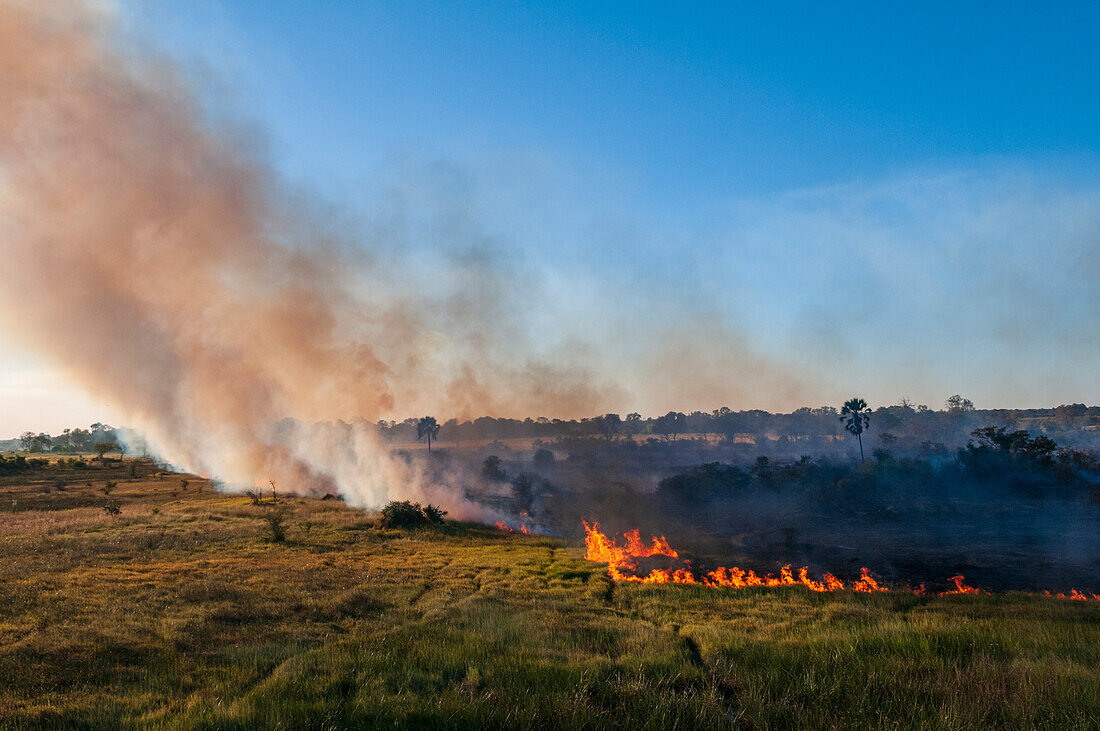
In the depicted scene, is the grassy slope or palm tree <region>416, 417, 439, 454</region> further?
palm tree <region>416, 417, 439, 454</region>

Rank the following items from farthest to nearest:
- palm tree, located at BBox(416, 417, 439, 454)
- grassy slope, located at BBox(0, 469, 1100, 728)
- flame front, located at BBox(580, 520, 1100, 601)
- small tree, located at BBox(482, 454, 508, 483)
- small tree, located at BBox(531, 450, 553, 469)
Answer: palm tree, located at BBox(416, 417, 439, 454), small tree, located at BBox(531, 450, 553, 469), small tree, located at BBox(482, 454, 508, 483), flame front, located at BBox(580, 520, 1100, 601), grassy slope, located at BBox(0, 469, 1100, 728)

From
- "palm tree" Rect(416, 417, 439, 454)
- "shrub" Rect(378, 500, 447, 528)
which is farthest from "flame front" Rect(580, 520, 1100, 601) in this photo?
"palm tree" Rect(416, 417, 439, 454)

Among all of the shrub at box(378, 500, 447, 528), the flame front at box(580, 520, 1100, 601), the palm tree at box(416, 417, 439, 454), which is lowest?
the flame front at box(580, 520, 1100, 601)

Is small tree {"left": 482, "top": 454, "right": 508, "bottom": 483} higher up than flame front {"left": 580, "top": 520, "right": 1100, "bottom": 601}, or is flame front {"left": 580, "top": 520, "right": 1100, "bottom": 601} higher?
small tree {"left": 482, "top": 454, "right": 508, "bottom": 483}

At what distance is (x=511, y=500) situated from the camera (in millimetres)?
74500

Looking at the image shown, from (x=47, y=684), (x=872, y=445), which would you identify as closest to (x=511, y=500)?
(x=47, y=684)

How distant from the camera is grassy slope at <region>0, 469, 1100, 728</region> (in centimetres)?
880

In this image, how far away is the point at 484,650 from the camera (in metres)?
13.0

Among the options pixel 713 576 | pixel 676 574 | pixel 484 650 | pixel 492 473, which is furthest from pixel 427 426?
pixel 484 650

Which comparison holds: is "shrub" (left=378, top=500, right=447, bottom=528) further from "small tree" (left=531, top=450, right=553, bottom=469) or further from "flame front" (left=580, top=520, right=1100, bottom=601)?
"small tree" (left=531, top=450, right=553, bottom=469)

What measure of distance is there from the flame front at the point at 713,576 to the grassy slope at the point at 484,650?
12.3 ft

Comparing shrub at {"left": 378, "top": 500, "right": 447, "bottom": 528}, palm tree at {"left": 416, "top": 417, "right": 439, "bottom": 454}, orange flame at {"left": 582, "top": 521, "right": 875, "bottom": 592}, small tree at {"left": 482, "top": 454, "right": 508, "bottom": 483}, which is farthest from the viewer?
palm tree at {"left": 416, "top": 417, "right": 439, "bottom": 454}

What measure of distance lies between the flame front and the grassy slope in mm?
3752

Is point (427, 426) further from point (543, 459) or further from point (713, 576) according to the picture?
point (713, 576)
